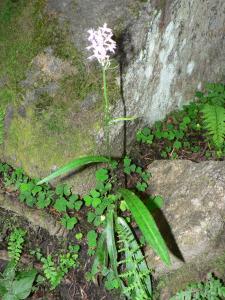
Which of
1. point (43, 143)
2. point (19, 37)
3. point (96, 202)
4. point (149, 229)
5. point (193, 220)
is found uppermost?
point (19, 37)

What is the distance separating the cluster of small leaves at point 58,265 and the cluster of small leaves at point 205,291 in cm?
92

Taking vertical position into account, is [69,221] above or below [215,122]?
below

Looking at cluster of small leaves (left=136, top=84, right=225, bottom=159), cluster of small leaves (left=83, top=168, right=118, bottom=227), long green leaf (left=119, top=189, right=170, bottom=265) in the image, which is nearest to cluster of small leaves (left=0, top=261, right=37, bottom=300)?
cluster of small leaves (left=83, top=168, right=118, bottom=227)

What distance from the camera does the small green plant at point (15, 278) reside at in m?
3.13

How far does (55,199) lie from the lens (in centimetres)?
336

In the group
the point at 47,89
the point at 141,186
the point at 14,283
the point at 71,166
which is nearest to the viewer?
the point at 71,166

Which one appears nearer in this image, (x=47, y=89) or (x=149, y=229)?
(x=149, y=229)

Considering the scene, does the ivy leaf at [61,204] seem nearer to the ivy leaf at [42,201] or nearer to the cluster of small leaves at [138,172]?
the ivy leaf at [42,201]

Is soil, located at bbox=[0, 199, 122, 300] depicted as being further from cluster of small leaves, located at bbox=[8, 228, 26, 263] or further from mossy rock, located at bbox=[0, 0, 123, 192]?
mossy rock, located at bbox=[0, 0, 123, 192]

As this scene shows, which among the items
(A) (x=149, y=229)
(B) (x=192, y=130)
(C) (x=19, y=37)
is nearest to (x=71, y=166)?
(A) (x=149, y=229)

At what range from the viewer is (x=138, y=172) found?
3.51 meters

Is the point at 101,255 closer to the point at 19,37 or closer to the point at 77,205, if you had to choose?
the point at 77,205

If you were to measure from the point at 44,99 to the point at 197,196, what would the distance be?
1566 mm

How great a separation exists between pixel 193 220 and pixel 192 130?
1.42m
